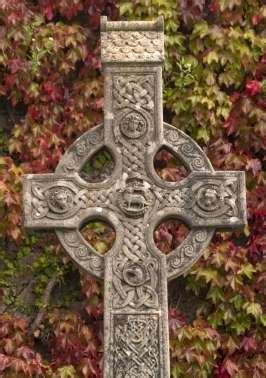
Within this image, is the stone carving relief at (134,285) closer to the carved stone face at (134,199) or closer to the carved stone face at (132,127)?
the carved stone face at (134,199)

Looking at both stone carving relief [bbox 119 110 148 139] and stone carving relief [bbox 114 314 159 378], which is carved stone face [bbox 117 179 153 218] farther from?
stone carving relief [bbox 114 314 159 378]

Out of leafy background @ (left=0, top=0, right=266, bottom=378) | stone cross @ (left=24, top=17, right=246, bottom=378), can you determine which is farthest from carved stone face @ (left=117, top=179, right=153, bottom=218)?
leafy background @ (left=0, top=0, right=266, bottom=378)

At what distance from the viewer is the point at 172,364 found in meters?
7.23

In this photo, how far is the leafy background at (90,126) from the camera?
7.32 meters

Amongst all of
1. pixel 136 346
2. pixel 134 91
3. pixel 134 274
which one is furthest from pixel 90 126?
pixel 136 346

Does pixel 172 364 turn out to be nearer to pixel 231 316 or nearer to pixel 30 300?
pixel 231 316

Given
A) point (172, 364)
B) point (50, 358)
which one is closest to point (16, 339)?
point (50, 358)

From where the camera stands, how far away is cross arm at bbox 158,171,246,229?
16.5 ft

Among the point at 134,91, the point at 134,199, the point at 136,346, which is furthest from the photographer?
the point at 134,91

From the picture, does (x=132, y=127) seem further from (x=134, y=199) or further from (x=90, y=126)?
(x=90, y=126)

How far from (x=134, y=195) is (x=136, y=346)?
2.36ft

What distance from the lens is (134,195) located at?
5.02 metres

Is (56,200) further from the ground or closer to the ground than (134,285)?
further from the ground

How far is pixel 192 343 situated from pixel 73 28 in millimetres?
2505
